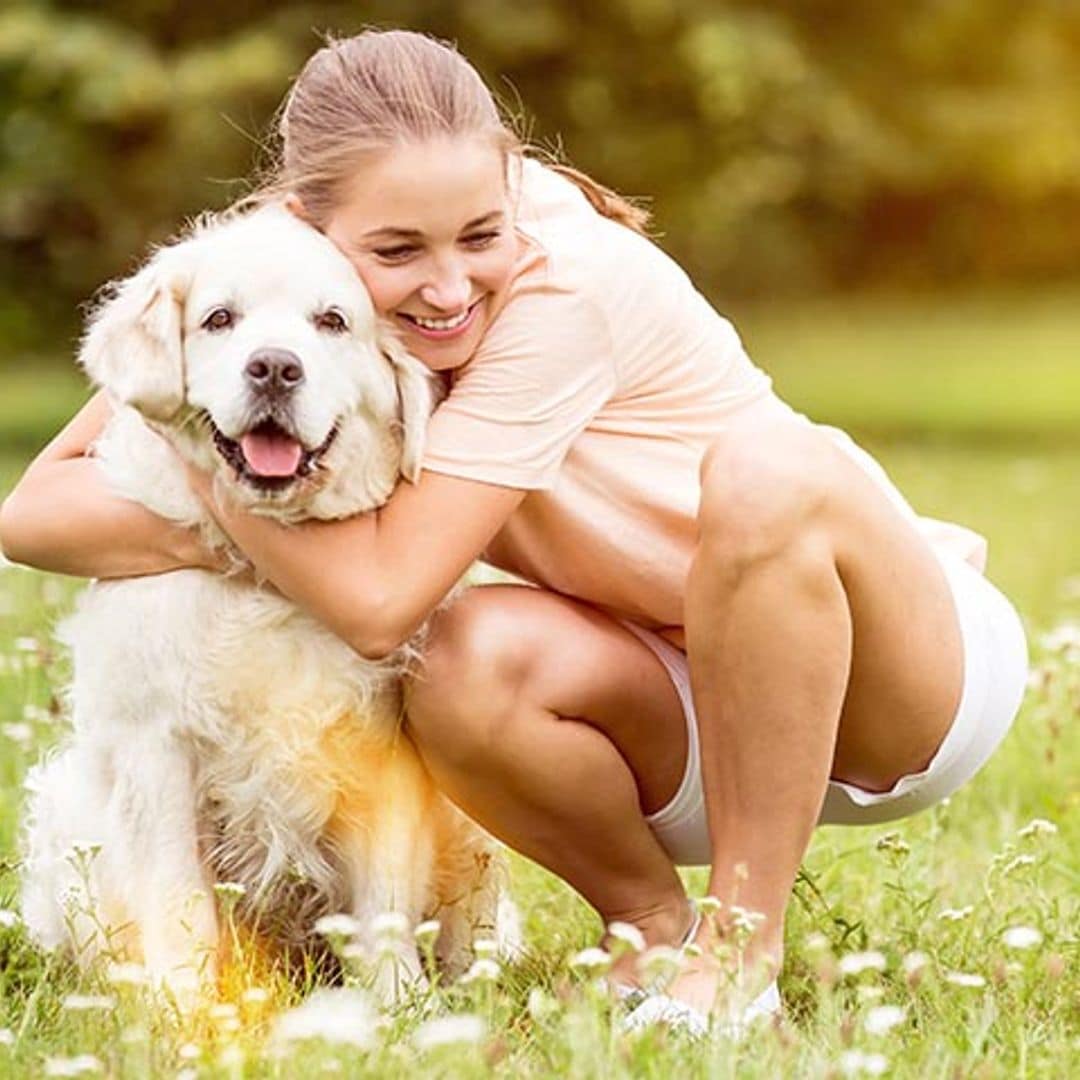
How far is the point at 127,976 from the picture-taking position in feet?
9.27

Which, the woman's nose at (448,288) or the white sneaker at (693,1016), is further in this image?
the woman's nose at (448,288)

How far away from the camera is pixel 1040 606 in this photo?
6.57 metres

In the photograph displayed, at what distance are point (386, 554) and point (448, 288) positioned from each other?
1.25 ft

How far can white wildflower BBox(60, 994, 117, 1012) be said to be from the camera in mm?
2912

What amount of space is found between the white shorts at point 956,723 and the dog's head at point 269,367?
540mm

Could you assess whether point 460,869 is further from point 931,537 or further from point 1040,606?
point 1040,606

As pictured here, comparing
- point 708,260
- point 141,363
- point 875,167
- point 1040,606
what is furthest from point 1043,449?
point 141,363

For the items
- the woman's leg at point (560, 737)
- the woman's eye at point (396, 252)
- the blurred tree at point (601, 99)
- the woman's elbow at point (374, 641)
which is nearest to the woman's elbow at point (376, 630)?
the woman's elbow at point (374, 641)

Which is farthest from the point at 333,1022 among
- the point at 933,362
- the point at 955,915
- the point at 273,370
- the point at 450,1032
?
the point at 933,362

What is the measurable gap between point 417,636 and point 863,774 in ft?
2.33

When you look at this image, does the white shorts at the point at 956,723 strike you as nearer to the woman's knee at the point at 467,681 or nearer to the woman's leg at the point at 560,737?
the woman's leg at the point at 560,737

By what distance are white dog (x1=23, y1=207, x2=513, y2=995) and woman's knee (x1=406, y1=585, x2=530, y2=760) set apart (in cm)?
6

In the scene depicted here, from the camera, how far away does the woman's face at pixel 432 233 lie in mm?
3219

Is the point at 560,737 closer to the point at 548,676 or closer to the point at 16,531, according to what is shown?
the point at 548,676
